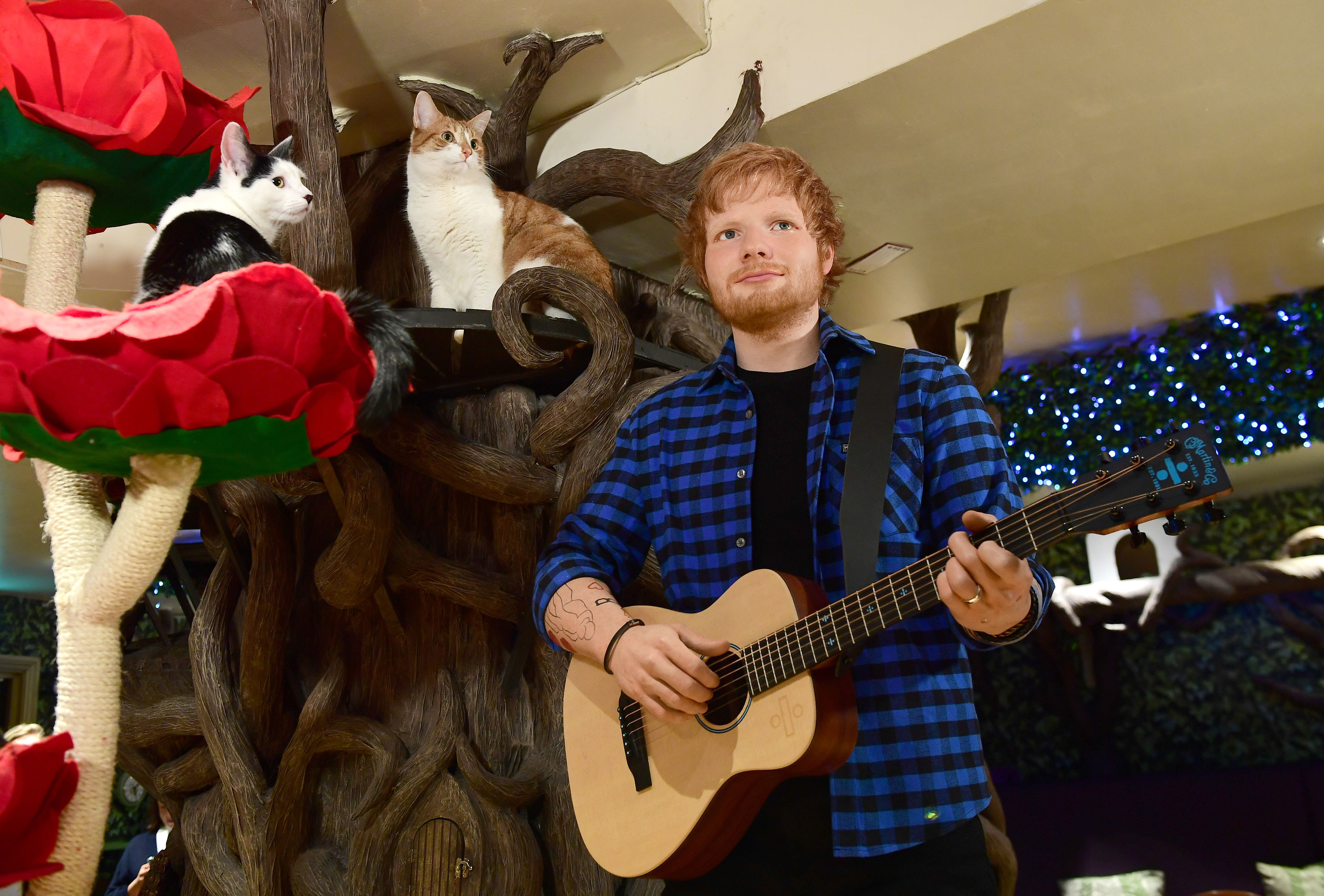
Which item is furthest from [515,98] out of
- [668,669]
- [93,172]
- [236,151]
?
[668,669]

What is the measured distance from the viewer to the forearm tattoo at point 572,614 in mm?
1298

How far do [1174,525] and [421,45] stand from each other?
82.6 inches

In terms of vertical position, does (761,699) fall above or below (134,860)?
above

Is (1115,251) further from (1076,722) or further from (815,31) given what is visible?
(1076,722)

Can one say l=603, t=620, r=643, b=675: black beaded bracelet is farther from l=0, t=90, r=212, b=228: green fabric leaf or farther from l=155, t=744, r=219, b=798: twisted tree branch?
l=155, t=744, r=219, b=798: twisted tree branch

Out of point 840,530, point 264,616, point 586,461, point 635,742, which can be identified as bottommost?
point 635,742

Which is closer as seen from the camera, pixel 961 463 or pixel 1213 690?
pixel 961 463

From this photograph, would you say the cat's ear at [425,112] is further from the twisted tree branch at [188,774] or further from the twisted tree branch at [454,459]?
the twisted tree branch at [188,774]

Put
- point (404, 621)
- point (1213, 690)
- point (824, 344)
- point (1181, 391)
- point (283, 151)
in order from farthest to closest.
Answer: point (1213, 690), point (1181, 391), point (404, 621), point (283, 151), point (824, 344)

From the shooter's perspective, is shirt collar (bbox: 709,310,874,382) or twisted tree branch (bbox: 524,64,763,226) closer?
shirt collar (bbox: 709,310,874,382)

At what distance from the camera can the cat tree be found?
194 centimetres

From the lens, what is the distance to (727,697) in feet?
3.88

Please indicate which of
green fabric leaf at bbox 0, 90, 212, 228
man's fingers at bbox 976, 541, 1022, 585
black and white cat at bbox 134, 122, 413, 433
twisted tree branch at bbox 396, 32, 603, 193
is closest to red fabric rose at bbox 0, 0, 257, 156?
green fabric leaf at bbox 0, 90, 212, 228

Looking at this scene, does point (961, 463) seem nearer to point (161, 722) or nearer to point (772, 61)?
point (772, 61)
